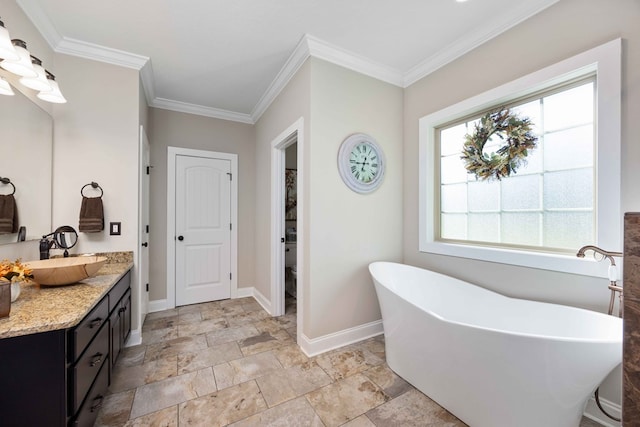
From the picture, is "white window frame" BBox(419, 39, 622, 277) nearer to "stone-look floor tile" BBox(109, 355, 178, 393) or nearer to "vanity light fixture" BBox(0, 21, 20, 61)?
"stone-look floor tile" BBox(109, 355, 178, 393)

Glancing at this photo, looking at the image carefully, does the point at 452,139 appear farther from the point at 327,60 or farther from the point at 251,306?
the point at 251,306

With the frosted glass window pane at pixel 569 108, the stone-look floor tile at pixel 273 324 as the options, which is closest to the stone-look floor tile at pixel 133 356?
the stone-look floor tile at pixel 273 324

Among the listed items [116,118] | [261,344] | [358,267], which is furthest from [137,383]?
[116,118]

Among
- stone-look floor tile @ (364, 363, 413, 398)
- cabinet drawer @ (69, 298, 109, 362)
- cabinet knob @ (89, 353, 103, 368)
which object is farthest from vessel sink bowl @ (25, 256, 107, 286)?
stone-look floor tile @ (364, 363, 413, 398)

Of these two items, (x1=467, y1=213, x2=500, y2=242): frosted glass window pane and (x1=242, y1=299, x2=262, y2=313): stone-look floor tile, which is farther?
(x1=242, y1=299, x2=262, y2=313): stone-look floor tile

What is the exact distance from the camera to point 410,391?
170cm

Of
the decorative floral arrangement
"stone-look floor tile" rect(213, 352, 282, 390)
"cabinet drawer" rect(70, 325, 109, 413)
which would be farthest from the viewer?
"stone-look floor tile" rect(213, 352, 282, 390)

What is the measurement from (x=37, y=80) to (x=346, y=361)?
288cm

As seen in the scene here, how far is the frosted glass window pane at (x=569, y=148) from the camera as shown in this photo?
1.61 metres

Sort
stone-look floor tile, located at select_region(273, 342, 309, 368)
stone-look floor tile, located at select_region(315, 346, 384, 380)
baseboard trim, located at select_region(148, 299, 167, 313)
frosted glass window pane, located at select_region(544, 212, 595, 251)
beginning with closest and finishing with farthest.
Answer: frosted glass window pane, located at select_region(544, 212, 595, 251)
stone-look floor tile, located at select_region(315, 346, 384, 380)
stone-look floor tile, located at select_region(273, 342, 309, 368)
baseboard trim, located at select_region(148, 299, 167, 313)

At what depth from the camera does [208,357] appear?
2.10 metres

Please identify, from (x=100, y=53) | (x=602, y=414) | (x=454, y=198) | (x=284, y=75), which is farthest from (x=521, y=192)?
(x=100, y=53)

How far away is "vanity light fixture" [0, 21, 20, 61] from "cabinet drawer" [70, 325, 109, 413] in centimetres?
154

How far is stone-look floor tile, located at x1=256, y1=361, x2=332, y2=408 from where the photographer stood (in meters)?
1.66
